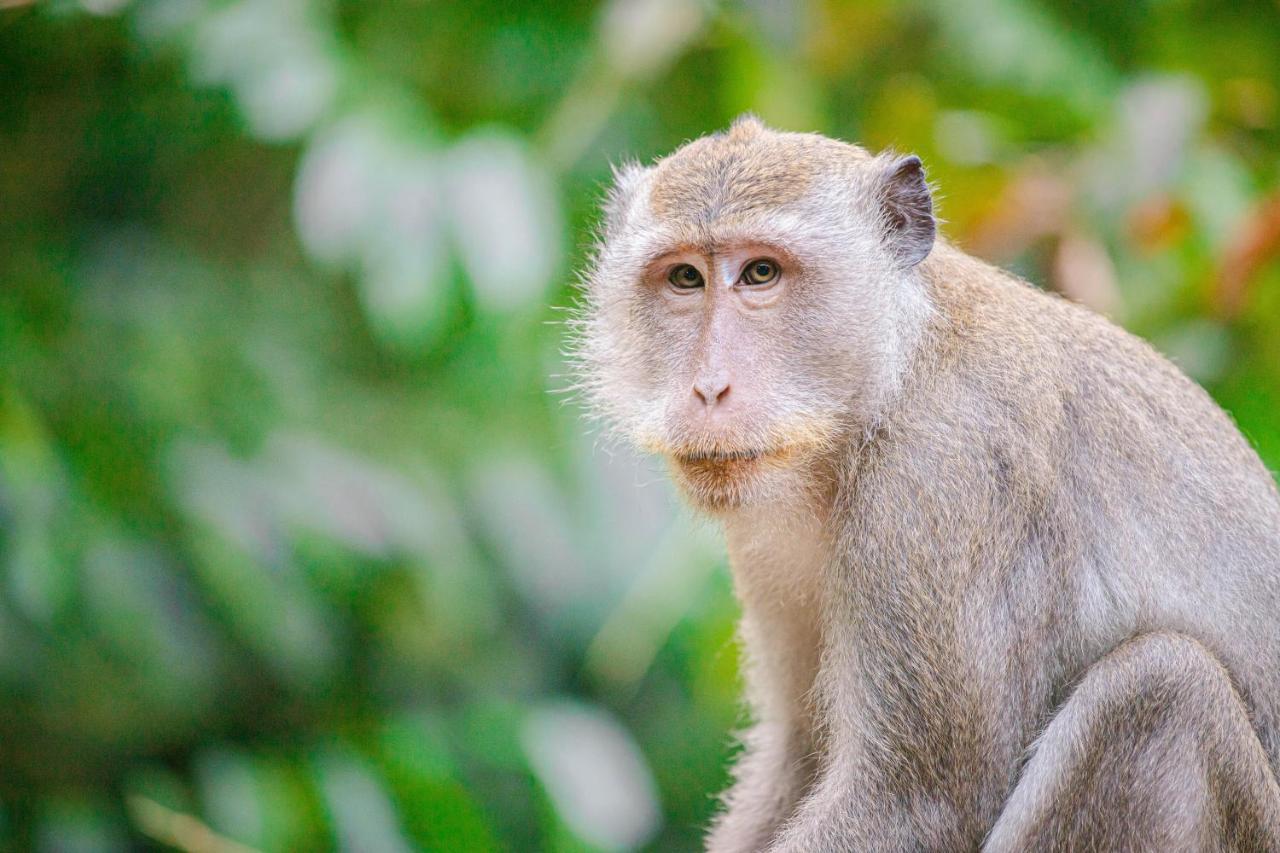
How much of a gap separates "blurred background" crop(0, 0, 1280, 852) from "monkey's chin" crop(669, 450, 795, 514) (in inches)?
68.5

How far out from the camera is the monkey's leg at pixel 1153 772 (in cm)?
407

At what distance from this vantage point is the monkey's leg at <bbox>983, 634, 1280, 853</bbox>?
4.07 m

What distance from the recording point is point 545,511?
730cm

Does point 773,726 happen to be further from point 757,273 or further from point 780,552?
point 757,273

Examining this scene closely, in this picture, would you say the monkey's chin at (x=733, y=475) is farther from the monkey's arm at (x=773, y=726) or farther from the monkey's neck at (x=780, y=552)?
the monkey's arm at (x=773, y=726)

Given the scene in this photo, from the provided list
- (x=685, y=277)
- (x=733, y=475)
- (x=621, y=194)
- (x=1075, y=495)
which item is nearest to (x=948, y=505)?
(x=1075, y=495)

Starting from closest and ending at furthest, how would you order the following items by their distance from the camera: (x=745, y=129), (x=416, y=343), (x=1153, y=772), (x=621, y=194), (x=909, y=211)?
(x=1153, y=772) → (x=909, y=211) → (x=745, y=129) → (x=621, y=194) → (x=416, y=343)

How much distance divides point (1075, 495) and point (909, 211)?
107 cm

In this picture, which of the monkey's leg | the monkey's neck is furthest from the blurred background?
the monkey's leg

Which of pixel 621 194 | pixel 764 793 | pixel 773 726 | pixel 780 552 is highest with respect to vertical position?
pixel 621 194

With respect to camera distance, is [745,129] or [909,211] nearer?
[909,211]

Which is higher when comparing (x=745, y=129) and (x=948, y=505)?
(x=745, y=129)

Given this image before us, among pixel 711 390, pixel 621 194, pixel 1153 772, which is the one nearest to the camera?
pixel 1153 772

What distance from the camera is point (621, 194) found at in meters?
5.30
